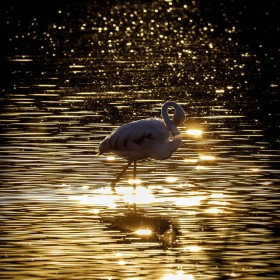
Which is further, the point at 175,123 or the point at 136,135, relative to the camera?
the point at 175,123

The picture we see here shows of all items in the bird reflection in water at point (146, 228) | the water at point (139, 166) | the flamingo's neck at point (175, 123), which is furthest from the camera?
the flamingo's neck at point (175, 123)

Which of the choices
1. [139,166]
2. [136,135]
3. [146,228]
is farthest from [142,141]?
[146,228]

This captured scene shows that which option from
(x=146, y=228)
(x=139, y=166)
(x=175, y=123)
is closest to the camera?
(x=146, y=228)

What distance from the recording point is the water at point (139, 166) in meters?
13.7

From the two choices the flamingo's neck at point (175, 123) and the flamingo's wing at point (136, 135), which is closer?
the flamingo's wing at point (136, 135)

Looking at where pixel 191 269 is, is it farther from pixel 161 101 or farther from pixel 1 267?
pixel 161 101

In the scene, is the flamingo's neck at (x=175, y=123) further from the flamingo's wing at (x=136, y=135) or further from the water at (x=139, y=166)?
the water at (x=139, y=166)

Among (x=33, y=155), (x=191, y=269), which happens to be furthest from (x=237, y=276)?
(x=33, y=155)

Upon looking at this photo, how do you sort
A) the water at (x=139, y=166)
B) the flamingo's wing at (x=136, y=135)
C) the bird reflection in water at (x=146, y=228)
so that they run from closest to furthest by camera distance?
the water at (x=139, y=166) < the bird reflection in water at (x=146, y=228) < the flamingo's wing at (x=136, y=135)

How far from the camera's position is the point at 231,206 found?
16.3 m

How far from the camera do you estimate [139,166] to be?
1964 cm

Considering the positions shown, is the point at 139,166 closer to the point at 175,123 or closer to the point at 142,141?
the point at 175,123

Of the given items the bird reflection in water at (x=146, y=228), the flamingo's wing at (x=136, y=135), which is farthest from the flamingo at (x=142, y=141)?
the bird reflection in water at (x=146, y=228)

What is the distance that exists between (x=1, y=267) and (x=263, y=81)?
58.1 feet
